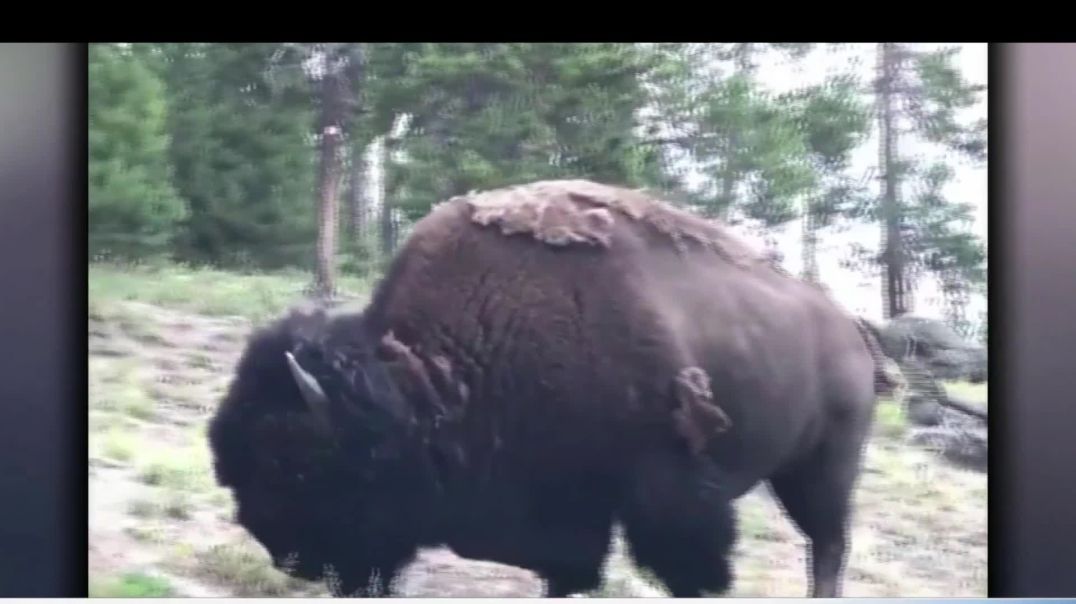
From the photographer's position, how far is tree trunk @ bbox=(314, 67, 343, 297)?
3.76 meters

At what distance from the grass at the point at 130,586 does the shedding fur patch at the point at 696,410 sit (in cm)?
173

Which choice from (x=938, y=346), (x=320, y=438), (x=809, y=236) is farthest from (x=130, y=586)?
(x=938, y=346)

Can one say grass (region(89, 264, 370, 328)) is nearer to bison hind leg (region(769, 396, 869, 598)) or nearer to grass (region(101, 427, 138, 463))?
grass (region(101, 427, 138, 463))

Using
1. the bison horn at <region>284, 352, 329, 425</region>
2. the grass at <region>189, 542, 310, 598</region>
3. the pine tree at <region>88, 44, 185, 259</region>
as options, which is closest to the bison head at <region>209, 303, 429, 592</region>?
the bison horn at <region>284, 352, 329, 425</region>

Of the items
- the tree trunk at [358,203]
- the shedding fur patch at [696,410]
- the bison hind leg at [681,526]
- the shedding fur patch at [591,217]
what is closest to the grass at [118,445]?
the tree trunk at [358,203]

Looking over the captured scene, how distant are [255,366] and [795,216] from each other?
5.86 ft

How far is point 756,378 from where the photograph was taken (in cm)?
375

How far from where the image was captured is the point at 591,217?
12.3 feet

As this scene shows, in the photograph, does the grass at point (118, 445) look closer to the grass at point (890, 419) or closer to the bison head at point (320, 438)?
the bison head at point (320, 438)

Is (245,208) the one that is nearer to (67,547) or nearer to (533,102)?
(533,102)

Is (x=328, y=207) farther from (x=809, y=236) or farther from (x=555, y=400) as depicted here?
(x=809, y=236)

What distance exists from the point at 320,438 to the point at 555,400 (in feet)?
2.50
